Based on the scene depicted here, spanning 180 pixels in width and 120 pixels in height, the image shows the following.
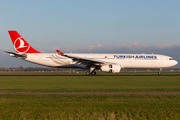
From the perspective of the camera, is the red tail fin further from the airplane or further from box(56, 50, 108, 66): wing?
box(56, 50, 108, 66): wing

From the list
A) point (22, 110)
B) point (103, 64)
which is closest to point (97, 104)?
point (22, 110)

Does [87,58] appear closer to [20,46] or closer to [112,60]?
[112,60]

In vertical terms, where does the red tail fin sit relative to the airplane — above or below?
above

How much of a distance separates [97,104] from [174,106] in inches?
178

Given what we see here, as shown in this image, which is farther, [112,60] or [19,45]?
[19,45]

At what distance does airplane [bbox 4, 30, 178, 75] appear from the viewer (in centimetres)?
4916

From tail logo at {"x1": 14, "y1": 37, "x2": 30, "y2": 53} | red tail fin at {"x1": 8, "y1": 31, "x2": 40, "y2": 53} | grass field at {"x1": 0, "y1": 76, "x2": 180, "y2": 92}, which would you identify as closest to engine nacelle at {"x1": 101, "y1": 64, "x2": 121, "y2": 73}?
grass field at {"x1": 0, "y1": 76, "x2": 180, "y2": 92}

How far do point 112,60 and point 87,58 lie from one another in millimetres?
5418

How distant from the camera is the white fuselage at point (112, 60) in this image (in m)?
49.5

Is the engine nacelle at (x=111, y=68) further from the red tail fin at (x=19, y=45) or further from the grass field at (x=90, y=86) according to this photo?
the red tail fin at (x=19, y=45)

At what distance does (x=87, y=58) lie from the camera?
5006cm

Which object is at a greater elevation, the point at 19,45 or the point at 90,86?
the point at 19,45

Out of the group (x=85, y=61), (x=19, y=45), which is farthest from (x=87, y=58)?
(x=19, y=45)

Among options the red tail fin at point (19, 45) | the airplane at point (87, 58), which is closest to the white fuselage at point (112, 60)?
the airplane at point (87, 58)
